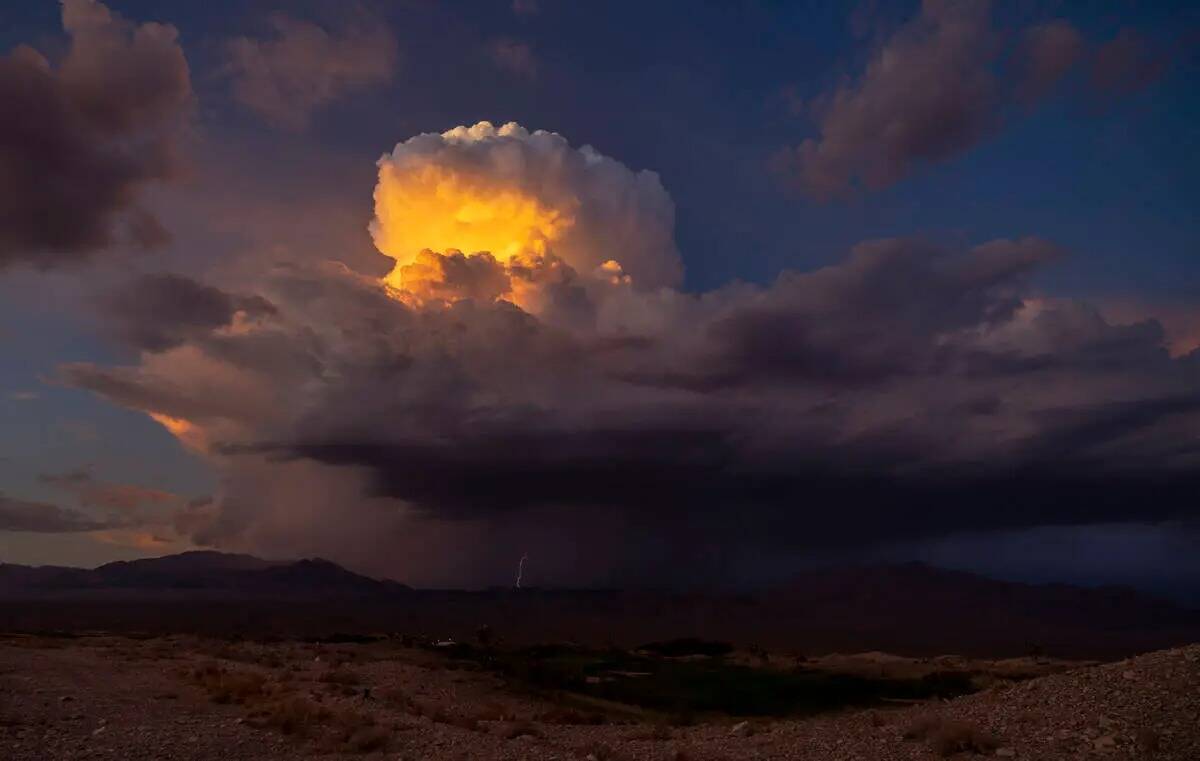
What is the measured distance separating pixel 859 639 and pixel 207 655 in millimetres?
107984

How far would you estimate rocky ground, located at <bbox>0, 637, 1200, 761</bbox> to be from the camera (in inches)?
822

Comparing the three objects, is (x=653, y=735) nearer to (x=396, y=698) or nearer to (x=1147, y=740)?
(x=396, y=698)

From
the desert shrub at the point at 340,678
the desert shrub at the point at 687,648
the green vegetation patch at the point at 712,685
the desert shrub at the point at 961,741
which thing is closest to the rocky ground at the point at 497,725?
the desert shrub at the point at 961,741

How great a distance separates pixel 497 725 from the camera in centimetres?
3150

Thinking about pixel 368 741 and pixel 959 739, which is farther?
pixel 368 741

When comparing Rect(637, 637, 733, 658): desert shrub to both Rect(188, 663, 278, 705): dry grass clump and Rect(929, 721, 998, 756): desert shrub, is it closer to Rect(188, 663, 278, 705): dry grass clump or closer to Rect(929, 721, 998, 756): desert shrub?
Rect(188, 663, 278, 705): dry grass clump

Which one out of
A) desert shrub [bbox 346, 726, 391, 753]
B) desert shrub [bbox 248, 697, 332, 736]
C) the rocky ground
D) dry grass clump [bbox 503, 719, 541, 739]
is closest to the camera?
the rocky ground

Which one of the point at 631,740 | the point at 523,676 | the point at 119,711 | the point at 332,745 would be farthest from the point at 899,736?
the point at 523,676

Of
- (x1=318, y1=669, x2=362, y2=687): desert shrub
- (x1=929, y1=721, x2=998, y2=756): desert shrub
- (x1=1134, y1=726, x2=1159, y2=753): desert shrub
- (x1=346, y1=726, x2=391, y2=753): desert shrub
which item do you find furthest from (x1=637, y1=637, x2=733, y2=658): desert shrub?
(x1=1134, y1=726, x2=1159, y2=753): desert shrub

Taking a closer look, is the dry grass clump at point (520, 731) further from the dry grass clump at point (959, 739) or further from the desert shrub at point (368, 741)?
the dry grass clump at point (959, 739)

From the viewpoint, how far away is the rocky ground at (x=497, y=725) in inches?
822

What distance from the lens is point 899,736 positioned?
23.8 m

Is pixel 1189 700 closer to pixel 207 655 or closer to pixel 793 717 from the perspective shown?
pixel 793 717

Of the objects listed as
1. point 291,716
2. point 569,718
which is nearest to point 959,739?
point 291,716
